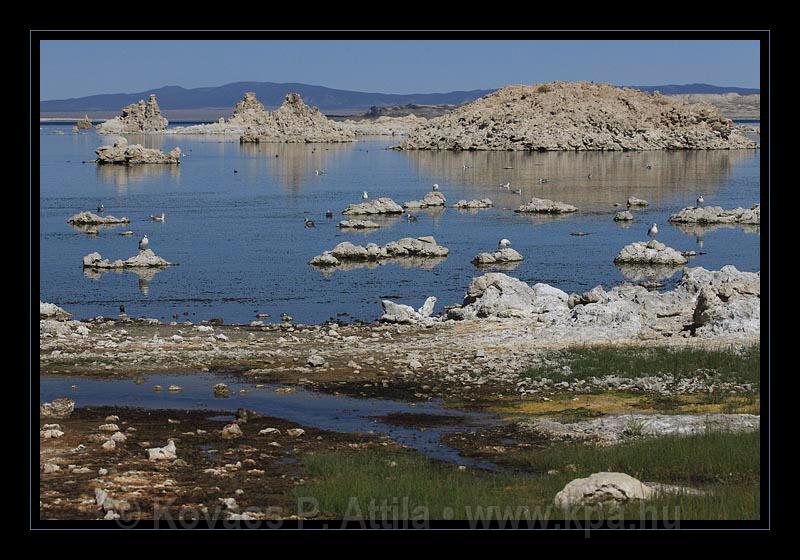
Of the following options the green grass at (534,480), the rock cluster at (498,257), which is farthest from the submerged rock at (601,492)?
the rock cluster at (498,257)

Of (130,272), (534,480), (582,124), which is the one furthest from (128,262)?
(582,124)

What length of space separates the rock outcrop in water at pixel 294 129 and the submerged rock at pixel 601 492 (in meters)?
127

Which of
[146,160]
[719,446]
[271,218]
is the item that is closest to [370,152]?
[146,160]

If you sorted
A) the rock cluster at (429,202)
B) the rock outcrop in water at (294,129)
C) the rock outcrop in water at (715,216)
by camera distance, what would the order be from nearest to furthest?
1. the rock outcrop in water at (715,216)
2. the rock cluster at (429,202)
3. the rock outcrop in water at (294,129)

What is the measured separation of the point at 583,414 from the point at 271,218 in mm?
36239

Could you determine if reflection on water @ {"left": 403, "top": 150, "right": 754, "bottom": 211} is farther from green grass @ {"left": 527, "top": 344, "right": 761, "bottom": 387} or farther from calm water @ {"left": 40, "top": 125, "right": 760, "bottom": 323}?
green grass @ {"left": 527, "top": 344, "right": 761, "bottom": 387}

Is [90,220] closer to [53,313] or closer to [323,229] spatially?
[323,229]

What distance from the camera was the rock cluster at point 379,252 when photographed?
1410 inches

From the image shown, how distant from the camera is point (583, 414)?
643 inches

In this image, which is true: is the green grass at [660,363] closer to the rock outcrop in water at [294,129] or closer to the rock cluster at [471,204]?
the rock cluster at [471,204]

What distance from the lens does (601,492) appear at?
1087 cm

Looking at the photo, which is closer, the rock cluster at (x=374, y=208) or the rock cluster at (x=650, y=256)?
the rock cluster at (x=650, y=256)

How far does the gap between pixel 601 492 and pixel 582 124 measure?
10724cm
